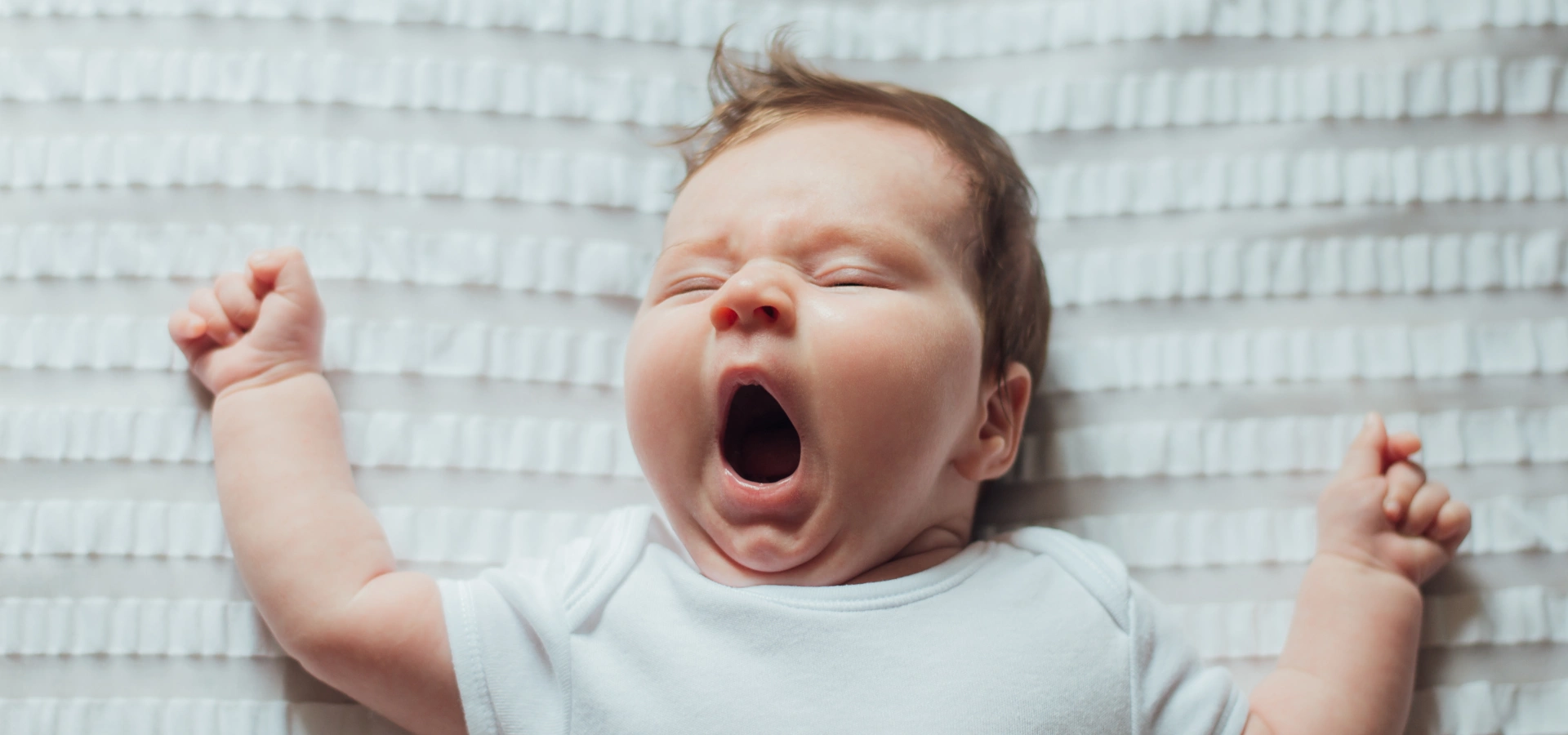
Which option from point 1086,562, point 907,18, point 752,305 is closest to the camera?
point 752,305

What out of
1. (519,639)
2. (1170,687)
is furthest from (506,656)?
(1170,687)

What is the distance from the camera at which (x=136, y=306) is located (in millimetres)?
952

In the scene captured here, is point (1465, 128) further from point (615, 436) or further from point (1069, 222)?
point (615, 436)

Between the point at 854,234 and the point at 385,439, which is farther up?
the point at 854,234

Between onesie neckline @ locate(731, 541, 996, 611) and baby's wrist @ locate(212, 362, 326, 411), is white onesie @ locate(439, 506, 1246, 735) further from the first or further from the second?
baby's wrist @ locate(212, 362, 326, 411)

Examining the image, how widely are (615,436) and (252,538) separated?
0.98 feet

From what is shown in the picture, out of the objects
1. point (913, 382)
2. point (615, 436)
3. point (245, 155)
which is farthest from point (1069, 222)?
point (245, 155)

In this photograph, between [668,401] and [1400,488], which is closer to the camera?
[668,401]

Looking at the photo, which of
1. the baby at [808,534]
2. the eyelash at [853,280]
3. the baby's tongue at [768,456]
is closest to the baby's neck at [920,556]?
the baby at [808,534]

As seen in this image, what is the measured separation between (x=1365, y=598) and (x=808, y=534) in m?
0.47

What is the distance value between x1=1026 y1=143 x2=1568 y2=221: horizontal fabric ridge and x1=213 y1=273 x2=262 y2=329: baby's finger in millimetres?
706

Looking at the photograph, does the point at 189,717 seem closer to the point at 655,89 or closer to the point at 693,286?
the point at 693,286

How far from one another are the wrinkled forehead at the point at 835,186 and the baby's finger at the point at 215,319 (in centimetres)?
37

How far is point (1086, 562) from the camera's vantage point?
0.85 m
